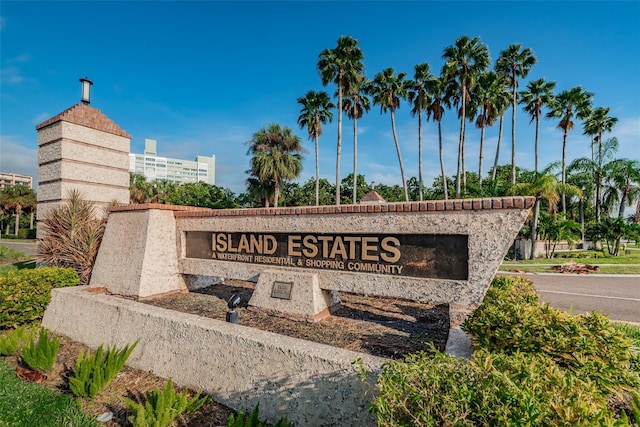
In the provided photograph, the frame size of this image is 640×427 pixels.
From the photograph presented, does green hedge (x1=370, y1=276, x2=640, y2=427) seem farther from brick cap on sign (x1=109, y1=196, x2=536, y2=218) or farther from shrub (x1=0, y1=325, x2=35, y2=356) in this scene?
shrub (x1=0, y1=325, x2=35, y2=356)

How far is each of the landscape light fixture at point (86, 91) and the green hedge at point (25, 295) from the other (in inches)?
222

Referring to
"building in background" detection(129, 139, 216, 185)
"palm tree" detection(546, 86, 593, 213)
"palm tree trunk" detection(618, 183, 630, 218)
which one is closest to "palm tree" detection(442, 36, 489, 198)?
"palm tree" detection(546, 86, 593, 213)

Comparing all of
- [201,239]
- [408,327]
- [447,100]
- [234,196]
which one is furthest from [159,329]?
[234,196]

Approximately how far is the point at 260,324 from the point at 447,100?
3023 cm

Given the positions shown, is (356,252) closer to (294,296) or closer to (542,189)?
(294,296)

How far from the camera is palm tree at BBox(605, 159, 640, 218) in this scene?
95.8 ft

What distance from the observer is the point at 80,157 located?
30.8 ft

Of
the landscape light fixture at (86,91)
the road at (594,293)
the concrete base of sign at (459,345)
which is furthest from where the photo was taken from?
the landscape light fixture at (86,91)

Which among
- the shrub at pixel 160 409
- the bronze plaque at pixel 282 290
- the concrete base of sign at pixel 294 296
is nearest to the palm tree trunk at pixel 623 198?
the concrete base of sign at pixel 294 296

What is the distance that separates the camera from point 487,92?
27703 mm

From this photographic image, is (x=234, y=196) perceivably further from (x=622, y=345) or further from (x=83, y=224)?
(x=622, y=345)

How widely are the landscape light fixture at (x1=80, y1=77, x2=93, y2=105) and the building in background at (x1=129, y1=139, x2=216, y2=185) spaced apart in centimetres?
14794

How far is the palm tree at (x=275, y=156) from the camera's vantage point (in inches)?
1220

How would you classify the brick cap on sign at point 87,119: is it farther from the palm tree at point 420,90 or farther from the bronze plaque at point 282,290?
the palm tree at point 420,90
